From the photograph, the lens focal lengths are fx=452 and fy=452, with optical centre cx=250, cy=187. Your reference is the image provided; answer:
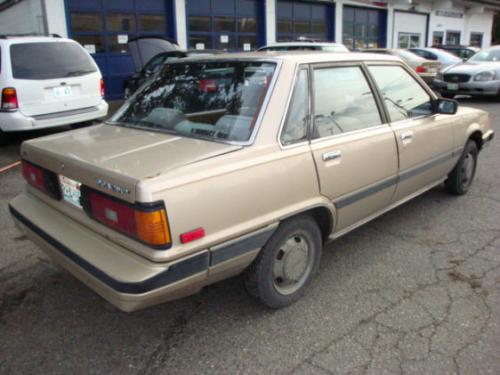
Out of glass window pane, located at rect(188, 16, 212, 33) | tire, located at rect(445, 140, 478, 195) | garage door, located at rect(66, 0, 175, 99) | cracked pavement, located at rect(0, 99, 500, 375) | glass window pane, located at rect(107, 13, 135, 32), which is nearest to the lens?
cracked pavement, located at rect(0, 99, 500, 375)

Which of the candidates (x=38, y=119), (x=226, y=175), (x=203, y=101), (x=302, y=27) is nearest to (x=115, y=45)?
(x=38, y=119)

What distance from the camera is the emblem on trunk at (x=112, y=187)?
84.7 inches

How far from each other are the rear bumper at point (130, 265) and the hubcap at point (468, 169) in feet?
10.4

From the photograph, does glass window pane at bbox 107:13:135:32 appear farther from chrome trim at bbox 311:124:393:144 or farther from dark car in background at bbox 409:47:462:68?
chrome trim at bbox 311:124:393:144

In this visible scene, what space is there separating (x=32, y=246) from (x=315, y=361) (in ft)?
8.53

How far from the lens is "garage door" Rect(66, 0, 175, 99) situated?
12000mm

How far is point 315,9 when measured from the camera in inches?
698

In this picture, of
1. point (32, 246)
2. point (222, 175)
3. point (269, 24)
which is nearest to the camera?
point (222, 175)

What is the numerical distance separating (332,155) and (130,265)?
144 centimetres

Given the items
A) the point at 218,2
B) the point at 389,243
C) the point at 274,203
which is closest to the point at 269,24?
the point at 218,2

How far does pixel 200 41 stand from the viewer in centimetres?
1436

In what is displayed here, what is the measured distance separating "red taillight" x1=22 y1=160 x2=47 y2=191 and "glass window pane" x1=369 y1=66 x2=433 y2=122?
97.0 inches

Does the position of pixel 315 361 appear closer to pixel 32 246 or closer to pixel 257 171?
pixel 257 171

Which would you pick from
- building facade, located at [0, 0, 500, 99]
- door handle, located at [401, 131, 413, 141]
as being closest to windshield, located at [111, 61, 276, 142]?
door handle, located at [401, 131, 413, 141]
